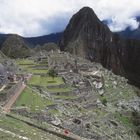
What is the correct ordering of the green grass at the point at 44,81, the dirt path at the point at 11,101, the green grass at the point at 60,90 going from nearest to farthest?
the dirt path at the point at 11,101
the green grass at the point at 60,90
the green grass at the point at 44,81

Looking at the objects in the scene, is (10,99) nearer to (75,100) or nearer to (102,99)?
(75,100)

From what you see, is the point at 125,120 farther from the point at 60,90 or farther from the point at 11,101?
the point at 11,101

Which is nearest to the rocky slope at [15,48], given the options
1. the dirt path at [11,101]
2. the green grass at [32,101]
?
the dirt path at [11,101]

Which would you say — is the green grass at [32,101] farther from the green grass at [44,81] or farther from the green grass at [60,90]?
the green grass at [44,81]

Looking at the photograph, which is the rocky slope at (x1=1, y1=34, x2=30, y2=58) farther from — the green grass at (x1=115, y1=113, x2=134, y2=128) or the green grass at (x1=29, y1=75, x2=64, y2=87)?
the green grass at (x1=115, y1=113, x2=134, y2=128)

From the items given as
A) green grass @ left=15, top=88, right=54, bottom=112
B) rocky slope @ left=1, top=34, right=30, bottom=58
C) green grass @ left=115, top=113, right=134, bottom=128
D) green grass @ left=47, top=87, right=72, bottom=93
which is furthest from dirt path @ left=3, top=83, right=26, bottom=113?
rocky slope @ left=1, top=34, right=30, bottom=58

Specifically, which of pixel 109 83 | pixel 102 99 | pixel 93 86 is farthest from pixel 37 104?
pixel 109 83

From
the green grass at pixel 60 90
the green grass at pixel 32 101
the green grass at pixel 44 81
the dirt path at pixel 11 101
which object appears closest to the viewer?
the dirt path at pixel 11 101
